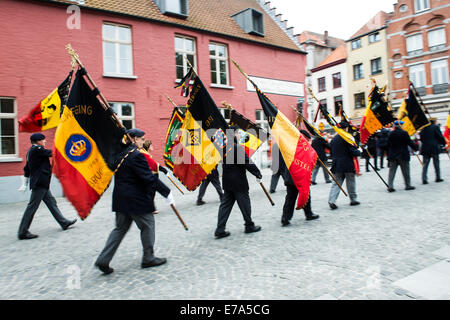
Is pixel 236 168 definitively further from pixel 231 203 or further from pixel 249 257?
pixel 249 257

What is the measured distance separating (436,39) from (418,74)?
2.99 m

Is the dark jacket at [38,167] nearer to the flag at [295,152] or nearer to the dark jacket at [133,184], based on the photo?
the dark jacket at [133,184]

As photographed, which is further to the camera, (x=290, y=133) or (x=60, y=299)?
(x=290, y=133)

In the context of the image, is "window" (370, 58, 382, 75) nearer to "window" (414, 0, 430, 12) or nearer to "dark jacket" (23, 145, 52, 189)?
"window" (414, 0, 430, 12)

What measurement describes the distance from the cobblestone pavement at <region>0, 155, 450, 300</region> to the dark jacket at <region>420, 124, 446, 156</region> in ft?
8.77

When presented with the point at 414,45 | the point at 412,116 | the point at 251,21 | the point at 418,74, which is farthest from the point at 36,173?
the point at 414,45

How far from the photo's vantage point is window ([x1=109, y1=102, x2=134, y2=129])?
13703 millimetres

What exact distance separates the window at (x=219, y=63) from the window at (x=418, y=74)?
20.3 metres

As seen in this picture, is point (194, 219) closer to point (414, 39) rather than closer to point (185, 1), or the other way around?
point (185, 1)

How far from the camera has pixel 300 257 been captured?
14.4 ft

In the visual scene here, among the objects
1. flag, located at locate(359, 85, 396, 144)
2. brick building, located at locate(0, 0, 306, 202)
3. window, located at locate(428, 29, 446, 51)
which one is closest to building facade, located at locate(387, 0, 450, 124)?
window, located at locate(428, 29, 446, 51)

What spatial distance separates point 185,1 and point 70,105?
13068 millimetres
